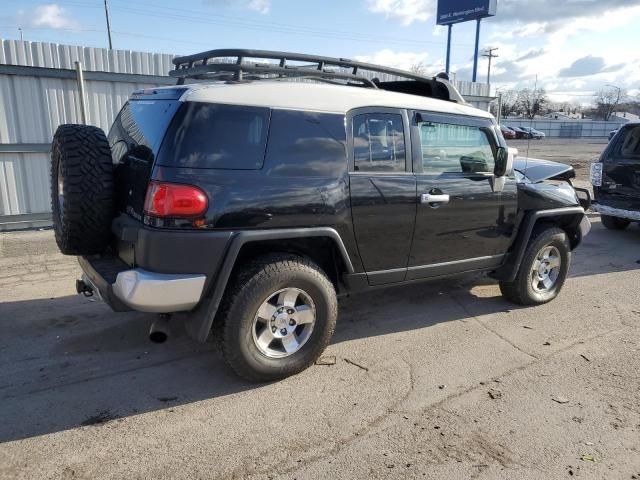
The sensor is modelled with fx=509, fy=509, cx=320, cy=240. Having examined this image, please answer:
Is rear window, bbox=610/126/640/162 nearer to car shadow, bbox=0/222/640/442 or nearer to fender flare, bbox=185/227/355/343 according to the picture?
car shadow, bbox=0/222/640/442

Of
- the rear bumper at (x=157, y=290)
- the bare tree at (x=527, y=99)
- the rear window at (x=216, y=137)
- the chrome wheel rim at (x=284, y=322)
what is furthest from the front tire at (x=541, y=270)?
the bare tree at (x=527, y=99)

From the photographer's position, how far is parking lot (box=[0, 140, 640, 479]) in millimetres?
2721

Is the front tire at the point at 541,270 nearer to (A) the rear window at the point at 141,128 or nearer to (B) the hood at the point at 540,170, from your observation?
(B) the hood at the point at 540,170

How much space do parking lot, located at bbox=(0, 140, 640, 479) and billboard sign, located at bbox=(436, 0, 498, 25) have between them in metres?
16.2

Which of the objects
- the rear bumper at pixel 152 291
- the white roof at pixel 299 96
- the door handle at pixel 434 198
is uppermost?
the white roof at pixel 299 96

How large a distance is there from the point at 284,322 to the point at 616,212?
692cm

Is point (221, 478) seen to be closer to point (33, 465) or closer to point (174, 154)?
point (33, 465)

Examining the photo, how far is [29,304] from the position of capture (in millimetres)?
4930

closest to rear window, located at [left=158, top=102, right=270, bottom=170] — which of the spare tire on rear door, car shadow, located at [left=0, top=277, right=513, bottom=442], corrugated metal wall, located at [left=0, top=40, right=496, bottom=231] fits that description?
the spare tire on rear door

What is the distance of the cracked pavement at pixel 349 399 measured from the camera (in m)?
2.72

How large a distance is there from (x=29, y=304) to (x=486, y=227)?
437 centimetres

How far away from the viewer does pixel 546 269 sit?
16.9ft

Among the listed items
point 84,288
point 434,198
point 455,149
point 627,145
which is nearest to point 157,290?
point 84,288

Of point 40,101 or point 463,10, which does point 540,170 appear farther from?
point 463,10
